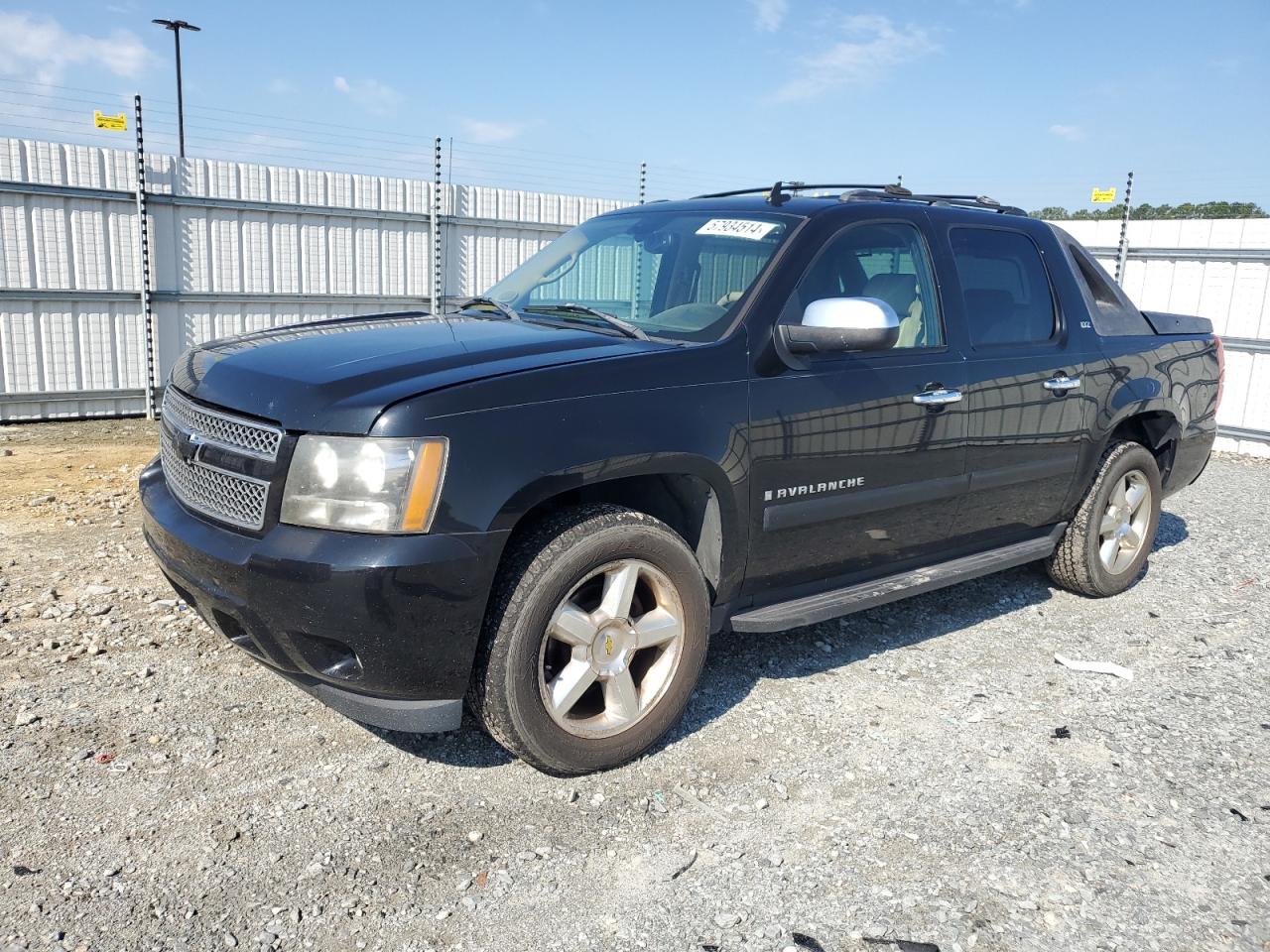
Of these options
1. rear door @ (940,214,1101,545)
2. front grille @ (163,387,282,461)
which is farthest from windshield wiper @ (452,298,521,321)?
rear door @ (940,214,1101,545)

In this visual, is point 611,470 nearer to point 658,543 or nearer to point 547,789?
point 658,543

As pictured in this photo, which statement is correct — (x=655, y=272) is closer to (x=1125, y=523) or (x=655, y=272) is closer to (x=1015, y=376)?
(x=1015, y=376)

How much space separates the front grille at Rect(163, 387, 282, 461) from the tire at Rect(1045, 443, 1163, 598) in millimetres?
3956

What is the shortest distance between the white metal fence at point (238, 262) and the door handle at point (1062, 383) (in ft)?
22.9

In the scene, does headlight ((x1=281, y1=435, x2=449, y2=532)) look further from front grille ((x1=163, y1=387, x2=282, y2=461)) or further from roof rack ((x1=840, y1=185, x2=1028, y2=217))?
roof rack ((x1=840, y1=185, x2=1028, y2=217))

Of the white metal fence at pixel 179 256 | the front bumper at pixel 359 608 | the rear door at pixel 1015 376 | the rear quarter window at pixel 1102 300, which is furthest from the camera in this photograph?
the white metal fence at pixel 179 256

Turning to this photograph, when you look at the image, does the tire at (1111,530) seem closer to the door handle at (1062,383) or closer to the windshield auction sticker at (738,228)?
the door handle at (1062,383)

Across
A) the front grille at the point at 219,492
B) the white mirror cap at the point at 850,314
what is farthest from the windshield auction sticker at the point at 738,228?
the front grille at the point at 219,492

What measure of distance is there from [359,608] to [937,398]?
7.93 ft

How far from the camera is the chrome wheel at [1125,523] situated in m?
5.25

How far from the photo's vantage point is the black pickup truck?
9.16ft

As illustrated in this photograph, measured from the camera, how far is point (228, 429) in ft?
9.95

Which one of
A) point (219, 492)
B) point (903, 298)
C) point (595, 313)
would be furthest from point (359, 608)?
point (903, 298)

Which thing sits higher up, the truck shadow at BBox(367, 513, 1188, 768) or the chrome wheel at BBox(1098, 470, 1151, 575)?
the chrome wheel at BBox(1098, 470, 1151, 575)
